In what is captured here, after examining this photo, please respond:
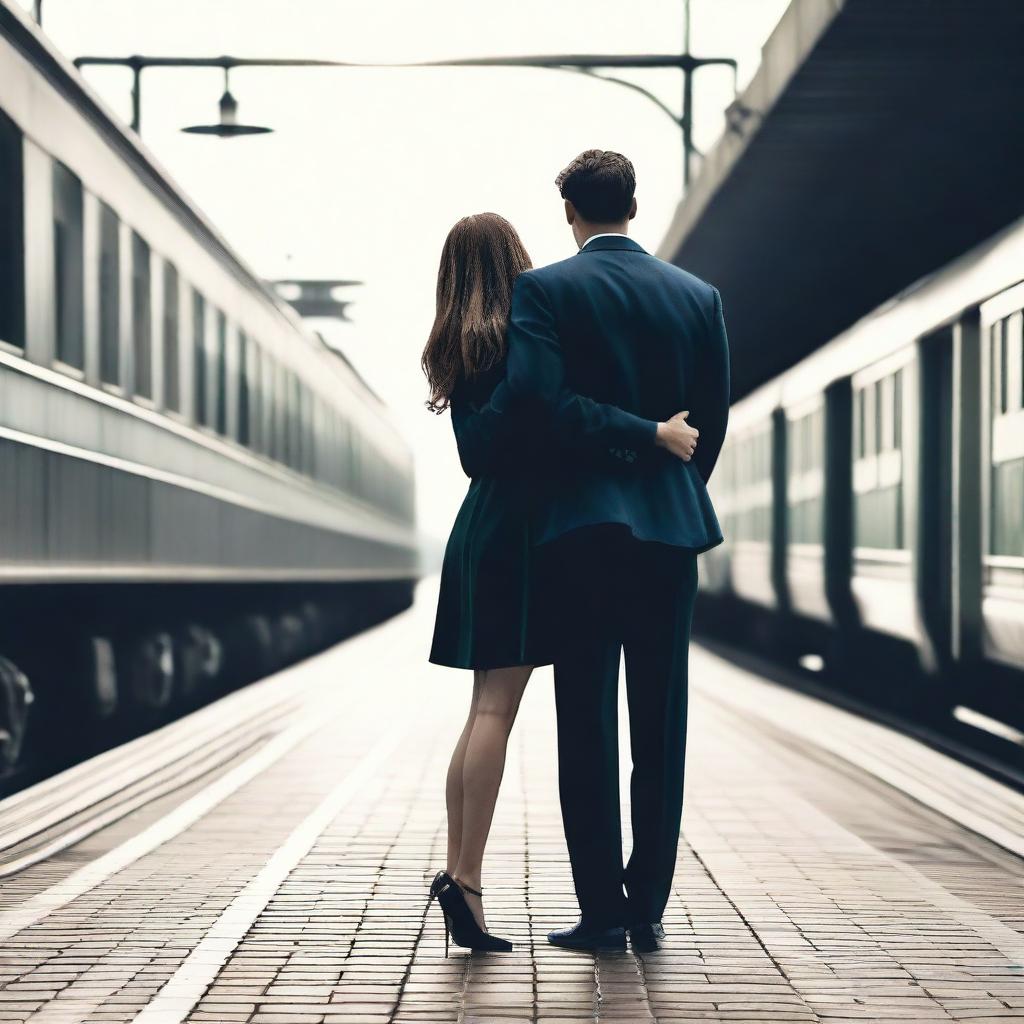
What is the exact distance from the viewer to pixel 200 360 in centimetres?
1500

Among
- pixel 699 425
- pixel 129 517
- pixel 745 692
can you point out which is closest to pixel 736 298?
pixel 745 692

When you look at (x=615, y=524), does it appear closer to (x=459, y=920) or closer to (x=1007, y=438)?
(x=459, y=920)

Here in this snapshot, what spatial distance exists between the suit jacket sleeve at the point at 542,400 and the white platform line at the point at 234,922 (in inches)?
54.2

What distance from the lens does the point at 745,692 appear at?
16.6 meters

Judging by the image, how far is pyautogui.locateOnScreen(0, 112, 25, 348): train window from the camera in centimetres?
934

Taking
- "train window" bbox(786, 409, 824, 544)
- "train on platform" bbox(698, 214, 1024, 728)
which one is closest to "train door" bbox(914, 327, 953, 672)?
"train on platform" bbox(698, 214, 1024, 728)

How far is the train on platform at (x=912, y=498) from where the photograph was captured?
11.0 metres

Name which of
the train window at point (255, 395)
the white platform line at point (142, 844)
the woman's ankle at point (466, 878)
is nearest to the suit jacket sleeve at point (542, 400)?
the woman's ankle at point (466, 878)

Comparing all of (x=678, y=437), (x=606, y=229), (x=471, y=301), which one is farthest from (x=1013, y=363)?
(x=471, y=301)

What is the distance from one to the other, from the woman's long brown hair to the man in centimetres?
10

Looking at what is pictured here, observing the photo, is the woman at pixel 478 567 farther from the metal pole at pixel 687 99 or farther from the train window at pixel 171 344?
the metal pole at pixel 687 99

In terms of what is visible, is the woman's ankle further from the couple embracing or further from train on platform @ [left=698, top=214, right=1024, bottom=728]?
train on platform @ [left=698, top=214, right=1024, bottom=728]

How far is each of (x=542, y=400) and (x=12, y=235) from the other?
16.6 ft

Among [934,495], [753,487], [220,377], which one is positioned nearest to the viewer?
[934,495]
